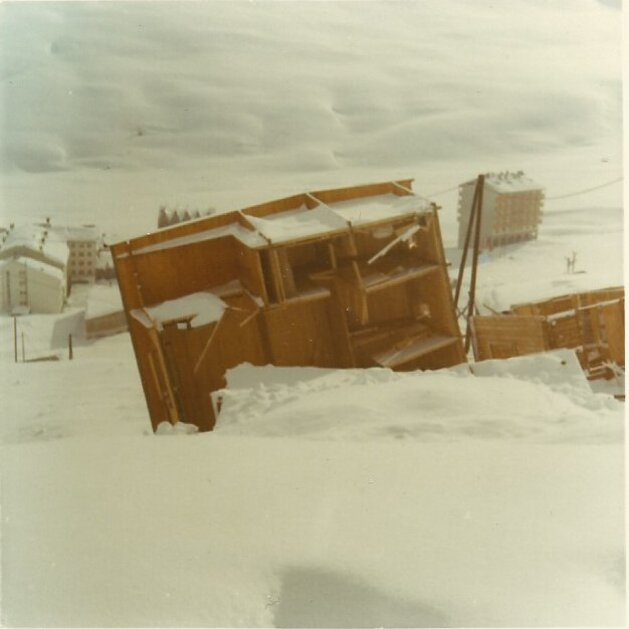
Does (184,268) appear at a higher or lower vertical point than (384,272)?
higher

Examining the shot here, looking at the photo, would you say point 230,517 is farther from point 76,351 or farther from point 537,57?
point 76,351

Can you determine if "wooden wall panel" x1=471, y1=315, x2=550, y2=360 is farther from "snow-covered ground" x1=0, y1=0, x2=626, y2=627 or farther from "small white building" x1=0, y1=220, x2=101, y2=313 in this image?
"small white building" x1=0, y1=220, x2=101, y2=313

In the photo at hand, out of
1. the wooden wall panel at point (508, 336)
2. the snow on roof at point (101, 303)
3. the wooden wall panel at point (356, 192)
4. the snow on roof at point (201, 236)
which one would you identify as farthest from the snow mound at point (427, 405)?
the snow on roof at point (101, 303)


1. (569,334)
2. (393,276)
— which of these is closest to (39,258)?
(393,276)

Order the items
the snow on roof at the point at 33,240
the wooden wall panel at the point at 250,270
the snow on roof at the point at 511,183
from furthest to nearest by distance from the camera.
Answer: the snow on roof at the point at 511,183
the snow on roof at the point at 33,240
the wooden wall panel at the point at 250,270

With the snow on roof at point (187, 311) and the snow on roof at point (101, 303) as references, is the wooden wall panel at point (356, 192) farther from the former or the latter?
the snow on roof at point (101, 303)

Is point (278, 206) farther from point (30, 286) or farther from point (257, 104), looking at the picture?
point (30, 286)
